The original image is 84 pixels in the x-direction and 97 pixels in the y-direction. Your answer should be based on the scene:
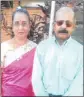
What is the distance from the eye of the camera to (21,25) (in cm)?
181

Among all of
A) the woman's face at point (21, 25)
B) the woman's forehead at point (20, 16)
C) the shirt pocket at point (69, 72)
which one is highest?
the woman's forehead at point (20, 16)

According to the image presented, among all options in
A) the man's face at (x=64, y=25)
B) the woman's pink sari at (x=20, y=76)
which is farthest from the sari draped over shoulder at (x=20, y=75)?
the man's face at (x=64, y=25)

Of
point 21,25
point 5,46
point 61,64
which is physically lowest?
point 61,64

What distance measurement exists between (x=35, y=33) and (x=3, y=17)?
24 centimetres

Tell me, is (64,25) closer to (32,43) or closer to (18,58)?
A: (32,43)

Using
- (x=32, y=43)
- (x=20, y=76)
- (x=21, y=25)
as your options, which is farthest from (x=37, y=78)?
(x=21, y=25)

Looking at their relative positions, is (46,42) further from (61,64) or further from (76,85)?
(76,85)

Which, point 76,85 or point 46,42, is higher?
point 46,42

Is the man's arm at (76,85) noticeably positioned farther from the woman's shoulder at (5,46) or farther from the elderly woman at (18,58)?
the woman's shoulder at (5,46)

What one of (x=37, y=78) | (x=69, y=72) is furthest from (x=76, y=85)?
(x=37, y=78)

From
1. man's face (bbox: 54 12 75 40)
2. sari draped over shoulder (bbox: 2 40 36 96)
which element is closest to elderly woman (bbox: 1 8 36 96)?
sari draped over shoulder (bbox: 2 40 36 96)

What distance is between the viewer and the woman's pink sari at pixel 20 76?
182cm

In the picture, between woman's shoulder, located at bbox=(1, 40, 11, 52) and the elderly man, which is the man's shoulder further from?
woman's shoulder, located at bbox=(1, 40, 11, 52)

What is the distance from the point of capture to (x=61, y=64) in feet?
5.82
